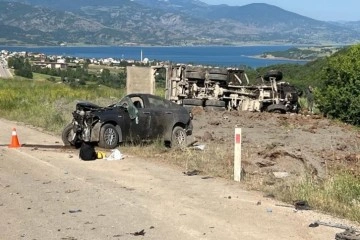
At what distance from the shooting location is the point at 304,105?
111ft

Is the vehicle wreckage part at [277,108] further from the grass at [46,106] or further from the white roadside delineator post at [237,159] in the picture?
the white roadside delineator post at [237,159]

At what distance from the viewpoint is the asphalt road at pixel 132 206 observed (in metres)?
8.63

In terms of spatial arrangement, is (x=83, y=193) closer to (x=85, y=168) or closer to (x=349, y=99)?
(x=85, y=168)

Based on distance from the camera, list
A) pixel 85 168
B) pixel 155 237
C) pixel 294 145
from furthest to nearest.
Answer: pixel 294 145, pixel 85 168, pixel 155 237

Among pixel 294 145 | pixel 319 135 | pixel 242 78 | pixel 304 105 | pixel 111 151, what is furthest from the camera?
pixel 304 105

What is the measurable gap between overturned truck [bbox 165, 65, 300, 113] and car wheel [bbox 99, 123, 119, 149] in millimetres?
12839

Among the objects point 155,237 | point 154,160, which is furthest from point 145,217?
point 154,160

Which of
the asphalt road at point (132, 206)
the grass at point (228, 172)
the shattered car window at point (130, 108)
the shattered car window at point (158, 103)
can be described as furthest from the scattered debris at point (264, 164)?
the shattered car window at point (158, 103)

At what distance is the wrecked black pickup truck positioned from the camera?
659 inches

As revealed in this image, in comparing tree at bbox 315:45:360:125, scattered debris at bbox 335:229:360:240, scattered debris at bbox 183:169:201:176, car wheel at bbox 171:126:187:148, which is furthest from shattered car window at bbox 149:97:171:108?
tree at bbox 315:45:360:125

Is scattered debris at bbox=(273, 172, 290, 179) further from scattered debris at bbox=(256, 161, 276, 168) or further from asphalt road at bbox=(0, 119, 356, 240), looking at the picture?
asphalt road at bbox=(0, 119, 356, 240)

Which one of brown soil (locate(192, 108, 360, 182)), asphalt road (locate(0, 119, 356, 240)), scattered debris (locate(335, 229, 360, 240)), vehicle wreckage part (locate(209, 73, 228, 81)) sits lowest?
brown soil (locate(192, 108, 360, 182))

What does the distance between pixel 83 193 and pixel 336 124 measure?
16807 mm

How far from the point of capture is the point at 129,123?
17344mm
